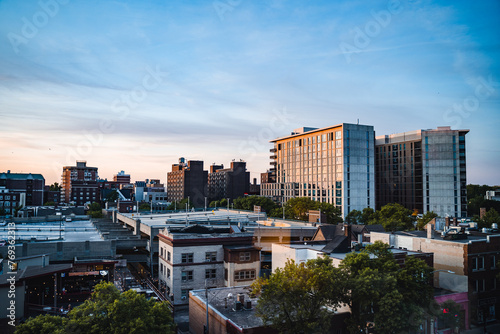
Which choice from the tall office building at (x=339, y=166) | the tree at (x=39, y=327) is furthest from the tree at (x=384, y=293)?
the tall office building at (x=339, y=166)

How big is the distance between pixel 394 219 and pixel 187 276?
53.4 meters

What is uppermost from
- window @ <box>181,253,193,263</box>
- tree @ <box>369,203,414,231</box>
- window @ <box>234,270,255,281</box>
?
tree @ <box>369,203,414,231</box>

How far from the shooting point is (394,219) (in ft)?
276

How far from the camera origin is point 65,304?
4162cm

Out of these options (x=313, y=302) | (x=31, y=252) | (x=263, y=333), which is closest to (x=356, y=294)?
(x=313, y=302)

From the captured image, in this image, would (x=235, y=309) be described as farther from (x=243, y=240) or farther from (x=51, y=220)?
(x=51, y=220)

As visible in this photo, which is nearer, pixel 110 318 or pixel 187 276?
pixel 110 318

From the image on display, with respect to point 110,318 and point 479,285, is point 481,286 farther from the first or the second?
point 110,318

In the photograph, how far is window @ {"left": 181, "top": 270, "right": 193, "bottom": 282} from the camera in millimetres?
48144

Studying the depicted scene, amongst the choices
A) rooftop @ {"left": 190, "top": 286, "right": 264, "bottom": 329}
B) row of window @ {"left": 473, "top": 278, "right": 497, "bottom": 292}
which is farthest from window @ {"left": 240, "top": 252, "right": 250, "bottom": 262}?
row of window @ {"left": 473, "top": 278, "right": 497, "bottom": 292}

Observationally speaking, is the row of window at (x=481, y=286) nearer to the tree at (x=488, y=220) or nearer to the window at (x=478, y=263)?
the window at (x=478, y=263)

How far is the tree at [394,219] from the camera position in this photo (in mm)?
81062

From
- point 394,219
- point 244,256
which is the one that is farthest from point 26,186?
point 394,219

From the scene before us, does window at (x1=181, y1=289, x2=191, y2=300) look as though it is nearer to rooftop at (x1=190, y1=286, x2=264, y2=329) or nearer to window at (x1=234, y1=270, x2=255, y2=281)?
window at (x1=234, y1=270, x2=255, y2=281)
